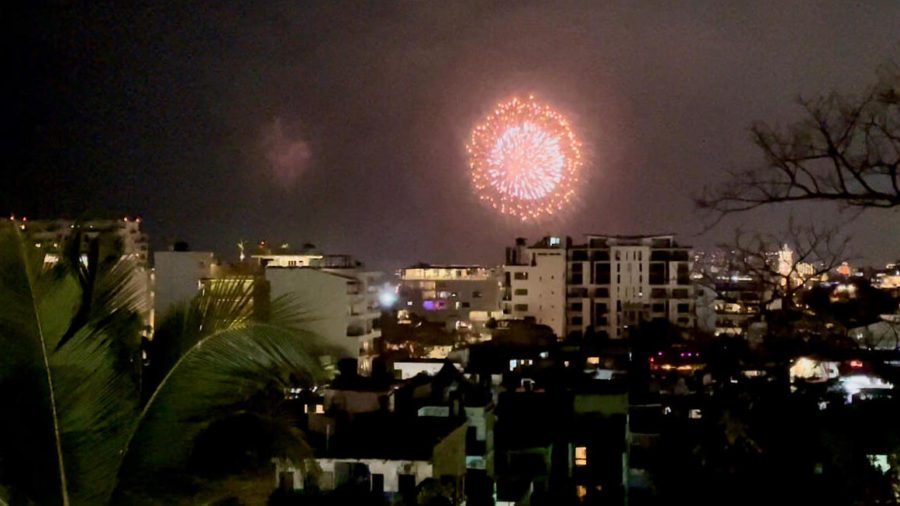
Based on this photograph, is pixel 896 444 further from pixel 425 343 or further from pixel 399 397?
pixel 425 343

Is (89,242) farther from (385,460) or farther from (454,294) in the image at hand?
(454,294)

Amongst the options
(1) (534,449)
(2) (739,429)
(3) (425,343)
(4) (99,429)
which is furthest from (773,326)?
(3) (425,343)

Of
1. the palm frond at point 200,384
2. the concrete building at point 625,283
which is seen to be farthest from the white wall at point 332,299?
the palm frond at point 200,384

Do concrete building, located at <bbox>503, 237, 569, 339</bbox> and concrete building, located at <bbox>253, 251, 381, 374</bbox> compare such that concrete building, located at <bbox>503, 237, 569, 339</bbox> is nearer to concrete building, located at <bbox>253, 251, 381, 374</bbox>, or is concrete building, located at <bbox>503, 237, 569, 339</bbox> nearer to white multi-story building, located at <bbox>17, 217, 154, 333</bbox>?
concrete building, located at <bbox>253, 251, 381, 374</bbox>

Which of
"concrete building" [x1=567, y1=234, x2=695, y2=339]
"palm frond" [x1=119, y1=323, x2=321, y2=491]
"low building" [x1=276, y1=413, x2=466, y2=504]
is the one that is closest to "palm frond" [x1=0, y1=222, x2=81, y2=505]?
"palm frond" [x1=119, y1=323, x2=321, y2=491]

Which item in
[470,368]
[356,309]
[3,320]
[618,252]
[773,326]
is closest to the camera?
[3,320]

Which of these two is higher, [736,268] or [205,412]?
[736,268]

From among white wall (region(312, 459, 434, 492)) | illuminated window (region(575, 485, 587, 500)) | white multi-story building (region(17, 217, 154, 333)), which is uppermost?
white multi-story building (region(17, 217, 154, 333))
